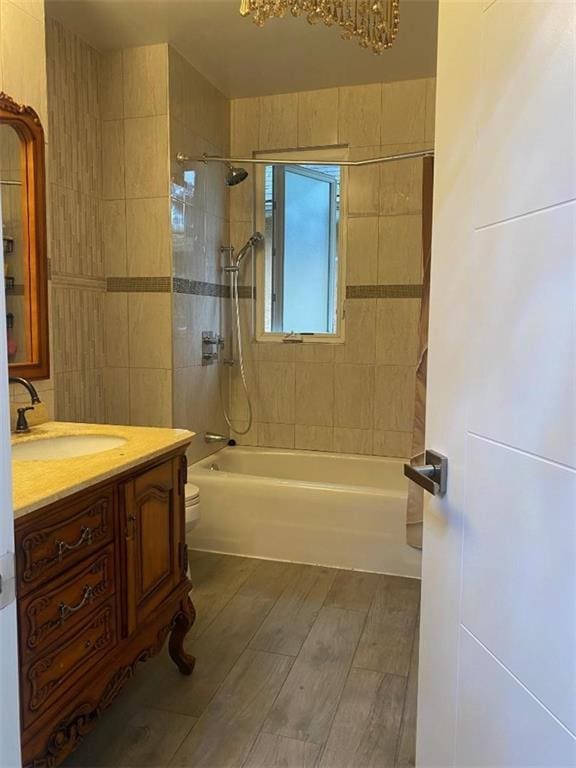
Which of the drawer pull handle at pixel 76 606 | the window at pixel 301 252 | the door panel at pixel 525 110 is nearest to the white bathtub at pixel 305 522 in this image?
the window at pixel 301 252

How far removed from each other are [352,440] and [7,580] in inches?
120

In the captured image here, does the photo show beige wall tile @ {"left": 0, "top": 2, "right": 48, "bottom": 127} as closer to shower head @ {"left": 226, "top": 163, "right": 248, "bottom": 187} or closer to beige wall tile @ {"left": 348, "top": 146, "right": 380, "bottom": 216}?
shower head @ {"left": 226, "top": 163, "right": 248, "bottom": 187}

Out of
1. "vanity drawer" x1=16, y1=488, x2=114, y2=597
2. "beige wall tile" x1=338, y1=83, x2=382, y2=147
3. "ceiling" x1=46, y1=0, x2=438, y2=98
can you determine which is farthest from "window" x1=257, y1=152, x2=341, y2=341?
"vanity drawer" x1=16, y1=488, x2=114, y2=597

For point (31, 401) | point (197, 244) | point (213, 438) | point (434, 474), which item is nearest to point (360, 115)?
point (197, 244)

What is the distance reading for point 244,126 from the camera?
143 inches

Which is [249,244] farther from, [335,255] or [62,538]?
[62,538]

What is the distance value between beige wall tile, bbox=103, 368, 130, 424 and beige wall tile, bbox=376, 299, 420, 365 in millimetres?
1516

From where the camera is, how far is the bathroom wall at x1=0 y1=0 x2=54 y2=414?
192cm

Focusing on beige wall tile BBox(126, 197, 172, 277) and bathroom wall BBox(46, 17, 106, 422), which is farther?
beige wall tile BBox(126, 197, 172, 277)

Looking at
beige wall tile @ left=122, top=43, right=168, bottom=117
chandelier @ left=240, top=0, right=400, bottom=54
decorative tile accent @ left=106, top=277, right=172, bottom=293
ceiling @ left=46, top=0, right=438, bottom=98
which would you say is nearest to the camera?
chandelier @ left=240, top=0, right=400, bottom=54

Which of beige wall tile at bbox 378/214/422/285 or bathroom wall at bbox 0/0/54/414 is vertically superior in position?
bathroom wall at bbox 0/0/54/414

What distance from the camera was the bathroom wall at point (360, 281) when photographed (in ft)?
11.1

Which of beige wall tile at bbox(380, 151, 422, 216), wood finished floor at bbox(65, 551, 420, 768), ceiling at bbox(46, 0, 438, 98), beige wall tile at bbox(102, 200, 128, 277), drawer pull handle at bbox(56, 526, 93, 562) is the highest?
ceiling at bbox(46, 0, 438, 98)

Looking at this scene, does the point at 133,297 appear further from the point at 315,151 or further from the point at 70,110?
the point at 315,151
